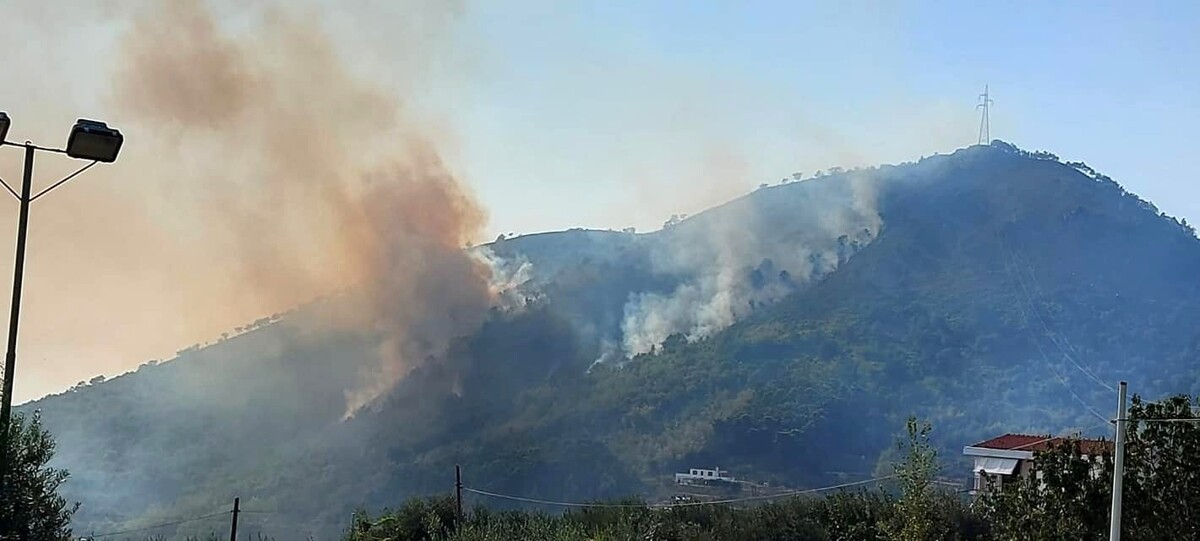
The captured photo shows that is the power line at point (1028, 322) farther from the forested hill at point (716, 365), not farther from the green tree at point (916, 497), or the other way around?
the green tree at point (916, 497)

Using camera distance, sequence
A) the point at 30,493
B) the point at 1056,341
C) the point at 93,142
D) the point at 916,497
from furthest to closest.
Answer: the point at 1056,341 → the point at 916,497 → the point at 30,493 → the point at 93,142

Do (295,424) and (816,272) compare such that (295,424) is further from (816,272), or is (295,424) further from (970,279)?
(970,279)

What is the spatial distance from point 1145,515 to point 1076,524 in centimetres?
121

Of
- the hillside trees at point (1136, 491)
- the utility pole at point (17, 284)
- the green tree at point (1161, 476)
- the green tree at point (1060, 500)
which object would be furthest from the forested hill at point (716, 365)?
the utility pole at point (17, 284)

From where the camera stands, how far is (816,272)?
138 metres

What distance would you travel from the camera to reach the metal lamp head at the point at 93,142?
10477 millimetres

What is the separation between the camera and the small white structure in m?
93.2

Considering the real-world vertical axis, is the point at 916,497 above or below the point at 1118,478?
below

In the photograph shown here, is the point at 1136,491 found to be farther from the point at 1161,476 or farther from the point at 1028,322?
the point at 1028,322

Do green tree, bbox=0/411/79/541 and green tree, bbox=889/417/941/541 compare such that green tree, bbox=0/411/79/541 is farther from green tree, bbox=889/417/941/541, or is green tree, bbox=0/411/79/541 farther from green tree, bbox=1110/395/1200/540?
green tree, bbox=1110/395/1200/540

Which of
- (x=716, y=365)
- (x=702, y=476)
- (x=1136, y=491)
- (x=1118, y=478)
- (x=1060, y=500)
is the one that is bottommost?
(x=702, y=476)

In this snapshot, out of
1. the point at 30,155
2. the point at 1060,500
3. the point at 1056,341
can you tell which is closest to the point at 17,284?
the point at 30,155

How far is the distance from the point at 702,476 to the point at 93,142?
87001mm

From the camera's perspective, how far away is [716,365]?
390 ft
